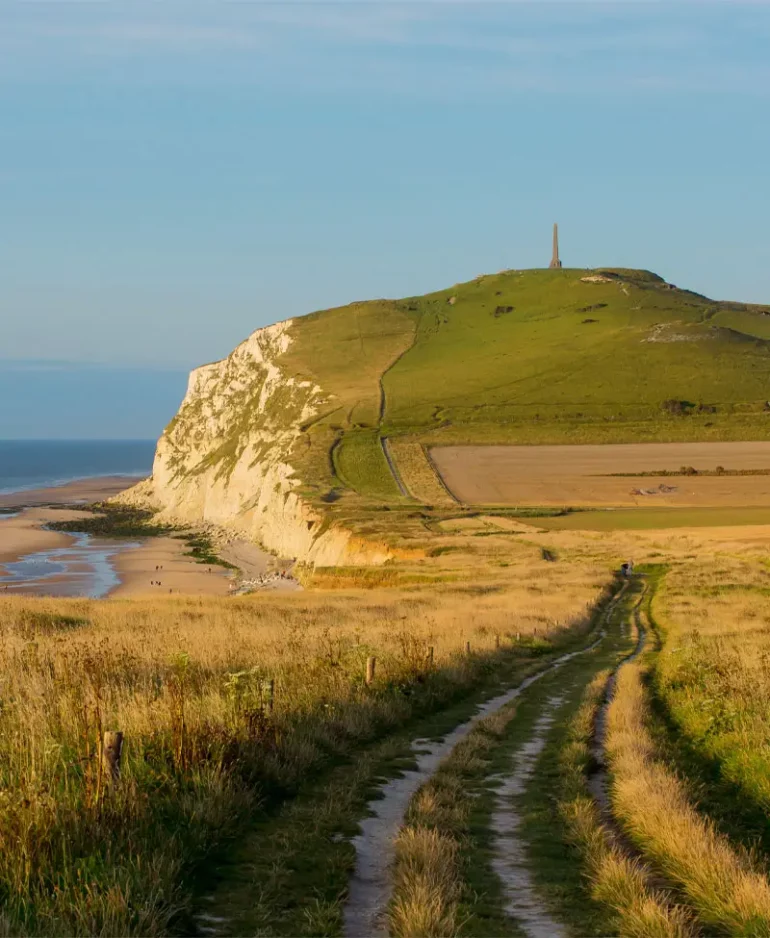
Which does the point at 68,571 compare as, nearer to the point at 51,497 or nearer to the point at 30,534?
the point at 30,534

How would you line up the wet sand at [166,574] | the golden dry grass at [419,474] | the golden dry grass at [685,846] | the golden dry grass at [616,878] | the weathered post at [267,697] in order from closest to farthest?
the golden dry grass at [616,878] < the golden dry grass at [685,846] < the weathered post at [267,697] < the wet sand at [166,574] < the golden dry grass at [419,474]

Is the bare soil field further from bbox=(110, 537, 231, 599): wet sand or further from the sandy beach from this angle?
bbox=(110, 537, 231, 599): wet sand

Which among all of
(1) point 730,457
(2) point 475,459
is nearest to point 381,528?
(2) point 475,459

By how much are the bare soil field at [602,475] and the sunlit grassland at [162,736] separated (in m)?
79.4

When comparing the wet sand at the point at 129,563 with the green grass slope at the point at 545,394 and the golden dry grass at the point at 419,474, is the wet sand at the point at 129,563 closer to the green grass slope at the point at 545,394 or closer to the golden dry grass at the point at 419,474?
the green grass slope at the point at 545,394

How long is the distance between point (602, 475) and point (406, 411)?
4875cm

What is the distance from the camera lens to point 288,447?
139375mm

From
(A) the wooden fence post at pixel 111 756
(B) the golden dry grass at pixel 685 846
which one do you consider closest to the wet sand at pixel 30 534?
(B) the golden dry grass at pixel 685 846

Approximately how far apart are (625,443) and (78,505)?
84.9m

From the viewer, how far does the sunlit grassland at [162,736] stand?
22.5 feet

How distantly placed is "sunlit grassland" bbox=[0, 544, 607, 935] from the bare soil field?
261 feet

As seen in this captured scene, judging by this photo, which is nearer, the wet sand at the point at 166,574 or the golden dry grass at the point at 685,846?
the golden dry grass at the point at 685,846

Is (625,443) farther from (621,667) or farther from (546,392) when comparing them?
(621,667)

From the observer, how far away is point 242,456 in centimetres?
15188
